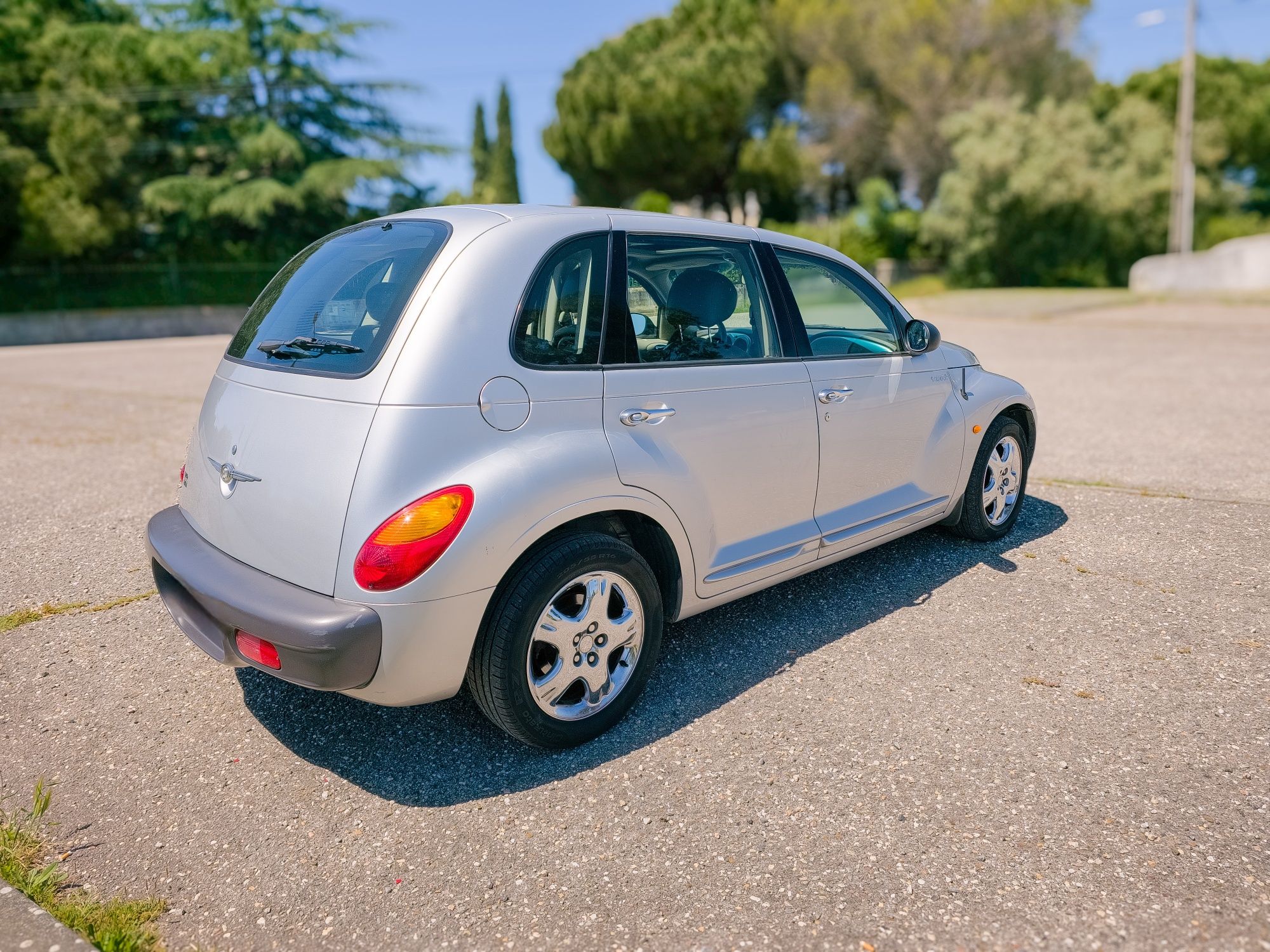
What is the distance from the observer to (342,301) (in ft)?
10.5

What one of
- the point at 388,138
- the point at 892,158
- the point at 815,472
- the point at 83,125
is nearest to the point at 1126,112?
the point at 892,158

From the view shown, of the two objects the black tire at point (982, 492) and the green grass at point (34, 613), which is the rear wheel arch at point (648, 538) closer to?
the black tire at point (982, 492)

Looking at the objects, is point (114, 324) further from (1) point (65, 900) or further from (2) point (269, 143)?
(1) point (65, 900)

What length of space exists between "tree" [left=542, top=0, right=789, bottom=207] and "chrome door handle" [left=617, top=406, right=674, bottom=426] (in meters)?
36.9

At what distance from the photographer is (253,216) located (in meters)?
28.4

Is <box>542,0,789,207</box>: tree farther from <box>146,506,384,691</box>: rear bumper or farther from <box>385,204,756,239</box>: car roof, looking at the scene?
<box>146,506,384,691</box>: rear bumper

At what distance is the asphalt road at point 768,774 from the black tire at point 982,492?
108 millimetres

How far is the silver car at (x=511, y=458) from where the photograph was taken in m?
2.73

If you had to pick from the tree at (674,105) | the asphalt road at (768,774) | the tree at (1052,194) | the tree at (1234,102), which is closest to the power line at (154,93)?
the tree at (674,105)

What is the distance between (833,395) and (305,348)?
205 centimetres

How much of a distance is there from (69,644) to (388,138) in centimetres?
2981

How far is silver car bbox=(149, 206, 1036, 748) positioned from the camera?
2.73m

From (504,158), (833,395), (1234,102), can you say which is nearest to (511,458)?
(833,395)

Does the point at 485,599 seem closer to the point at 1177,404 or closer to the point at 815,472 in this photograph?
the point at 815,472
